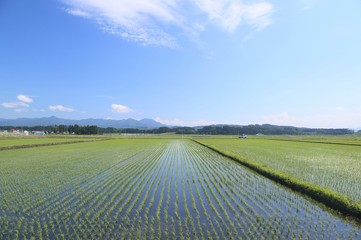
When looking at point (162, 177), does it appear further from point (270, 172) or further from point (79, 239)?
point (79, 239)

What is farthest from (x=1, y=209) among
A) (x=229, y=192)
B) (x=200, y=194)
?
(x=229, y=192)

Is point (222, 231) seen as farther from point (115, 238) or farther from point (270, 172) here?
point (270, 172)

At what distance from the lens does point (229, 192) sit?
9.97 meters

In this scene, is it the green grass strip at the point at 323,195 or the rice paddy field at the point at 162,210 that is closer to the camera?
the rice paddy field at the point at 162,210

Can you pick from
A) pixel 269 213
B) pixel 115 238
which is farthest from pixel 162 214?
pixel 269 213

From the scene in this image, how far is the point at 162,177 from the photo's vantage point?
13.2m

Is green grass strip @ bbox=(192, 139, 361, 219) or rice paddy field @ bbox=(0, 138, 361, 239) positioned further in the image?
green grass strip @ bbox=(192, 139, 361, 219)

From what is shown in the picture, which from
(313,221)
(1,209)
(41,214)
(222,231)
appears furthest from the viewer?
(1,209)

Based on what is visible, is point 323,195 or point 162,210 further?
point 323,195

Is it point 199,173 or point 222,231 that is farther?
point 199,173

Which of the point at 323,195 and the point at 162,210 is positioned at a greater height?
the point at 323,195

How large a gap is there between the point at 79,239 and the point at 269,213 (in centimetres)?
502

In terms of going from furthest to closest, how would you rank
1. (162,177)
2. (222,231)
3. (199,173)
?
1. (199,173)
2. (162,177)
3. (222,231)

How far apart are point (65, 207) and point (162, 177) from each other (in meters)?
5.77
